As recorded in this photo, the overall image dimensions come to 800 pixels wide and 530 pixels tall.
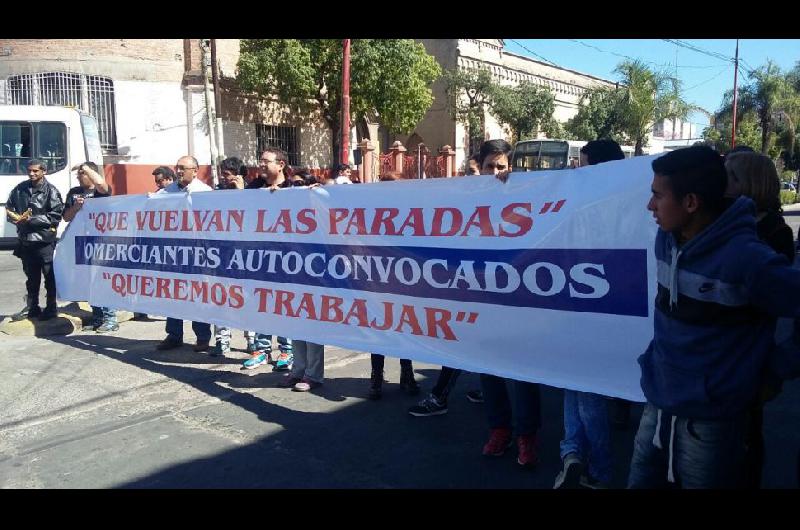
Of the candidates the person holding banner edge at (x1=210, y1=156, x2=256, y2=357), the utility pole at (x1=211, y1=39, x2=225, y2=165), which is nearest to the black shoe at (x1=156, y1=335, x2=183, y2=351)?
the person holding banner edge at (x1=210, y1=156, x2=256, y2=357)

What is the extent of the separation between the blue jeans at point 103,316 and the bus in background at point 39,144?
8490mm

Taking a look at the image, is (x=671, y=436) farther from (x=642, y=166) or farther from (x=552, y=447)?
(x=552, y=447)

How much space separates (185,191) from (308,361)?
6.31ft

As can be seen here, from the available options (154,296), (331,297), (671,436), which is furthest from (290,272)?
(671,436)

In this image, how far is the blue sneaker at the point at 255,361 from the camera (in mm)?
5629

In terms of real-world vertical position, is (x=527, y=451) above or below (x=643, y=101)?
below

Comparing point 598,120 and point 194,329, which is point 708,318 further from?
point 598,120

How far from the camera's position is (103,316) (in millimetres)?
6871

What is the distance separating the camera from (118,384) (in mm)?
5230

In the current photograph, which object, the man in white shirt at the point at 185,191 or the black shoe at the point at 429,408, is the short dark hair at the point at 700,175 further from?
the man in white shirt at the point at 185,191

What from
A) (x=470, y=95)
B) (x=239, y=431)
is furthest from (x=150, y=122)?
(x=239, y=431)

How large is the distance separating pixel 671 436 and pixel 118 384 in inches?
174

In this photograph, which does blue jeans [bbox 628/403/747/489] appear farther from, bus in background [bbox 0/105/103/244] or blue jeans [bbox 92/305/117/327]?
bus in background [bbox 0/105/103/244]

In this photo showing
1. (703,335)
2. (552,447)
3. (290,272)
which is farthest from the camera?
(290,272)
